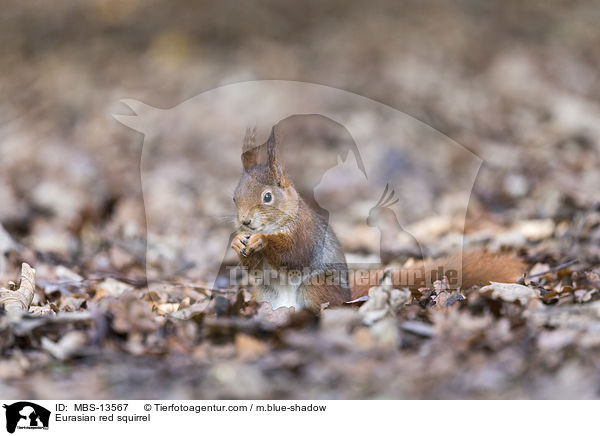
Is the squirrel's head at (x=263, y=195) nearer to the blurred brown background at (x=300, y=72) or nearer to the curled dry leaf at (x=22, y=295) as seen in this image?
the curled dry leaf at (x=22, y=295)

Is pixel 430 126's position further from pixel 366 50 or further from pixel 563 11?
pixel 563 11

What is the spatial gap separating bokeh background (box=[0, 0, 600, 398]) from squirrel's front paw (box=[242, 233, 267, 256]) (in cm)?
105

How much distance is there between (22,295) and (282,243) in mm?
1367

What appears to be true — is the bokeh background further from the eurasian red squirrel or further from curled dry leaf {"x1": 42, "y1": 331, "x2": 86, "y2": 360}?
the eurasian red squirrel

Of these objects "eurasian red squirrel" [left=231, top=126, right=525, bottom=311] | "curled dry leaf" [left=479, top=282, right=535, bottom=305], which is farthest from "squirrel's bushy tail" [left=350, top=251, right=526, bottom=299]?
"curled dry leaf" [left=479, top=282, right=535, bottom=305]

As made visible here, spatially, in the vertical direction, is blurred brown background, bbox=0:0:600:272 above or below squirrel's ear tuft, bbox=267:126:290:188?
above

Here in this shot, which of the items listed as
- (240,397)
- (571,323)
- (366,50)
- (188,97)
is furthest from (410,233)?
(366,50)

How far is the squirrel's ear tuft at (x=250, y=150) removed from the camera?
304 cm

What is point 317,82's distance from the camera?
24.4ft

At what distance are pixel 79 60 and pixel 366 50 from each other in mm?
3524

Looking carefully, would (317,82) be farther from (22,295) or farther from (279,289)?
(22,295)

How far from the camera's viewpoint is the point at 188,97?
6.94 m
